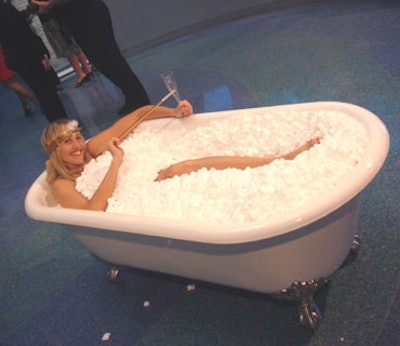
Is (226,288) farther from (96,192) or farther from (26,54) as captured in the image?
(26,54)

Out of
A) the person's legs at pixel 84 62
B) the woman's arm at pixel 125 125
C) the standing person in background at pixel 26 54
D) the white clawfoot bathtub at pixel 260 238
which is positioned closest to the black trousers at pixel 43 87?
the standing person in background at pixel 26 54

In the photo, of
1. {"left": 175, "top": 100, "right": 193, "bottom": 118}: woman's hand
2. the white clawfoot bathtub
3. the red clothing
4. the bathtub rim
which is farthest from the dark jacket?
the bathtub rim

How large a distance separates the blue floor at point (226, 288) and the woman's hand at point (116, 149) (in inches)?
21.9

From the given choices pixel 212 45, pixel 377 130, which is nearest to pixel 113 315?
pixel 377 130

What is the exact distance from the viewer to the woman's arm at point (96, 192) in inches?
56.2

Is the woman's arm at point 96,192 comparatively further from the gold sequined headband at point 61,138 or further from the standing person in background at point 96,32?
the standing person in background at point 96,32

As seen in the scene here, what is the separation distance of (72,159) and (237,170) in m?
0.78

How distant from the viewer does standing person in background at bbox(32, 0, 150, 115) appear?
2.49 meters


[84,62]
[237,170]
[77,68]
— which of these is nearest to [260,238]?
[237,170]

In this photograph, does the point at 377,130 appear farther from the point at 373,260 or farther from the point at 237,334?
the point at 237,334

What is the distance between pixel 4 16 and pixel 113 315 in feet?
7.68

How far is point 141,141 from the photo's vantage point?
5.77 ft

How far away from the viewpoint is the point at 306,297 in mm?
1181

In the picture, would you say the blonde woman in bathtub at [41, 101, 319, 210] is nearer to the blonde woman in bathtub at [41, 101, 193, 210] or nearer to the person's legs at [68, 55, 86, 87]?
the blonde woman in bathtub at [41, 101, 193, 210]
